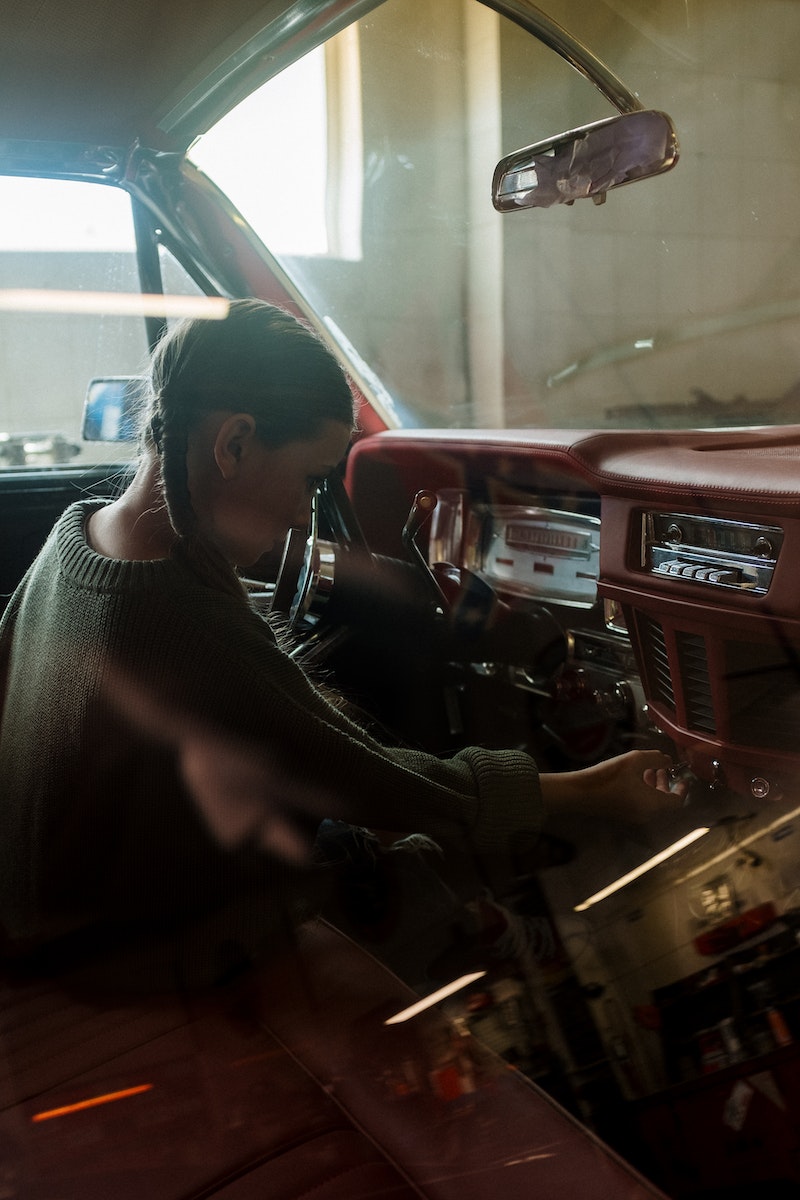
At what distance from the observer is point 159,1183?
876 millimetres

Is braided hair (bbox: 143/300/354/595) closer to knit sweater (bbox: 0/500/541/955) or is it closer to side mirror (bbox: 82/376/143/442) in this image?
knit sweater (bbox: 0/500/541/955)

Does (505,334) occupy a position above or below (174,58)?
below

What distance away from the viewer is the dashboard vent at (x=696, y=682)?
1.51 metres

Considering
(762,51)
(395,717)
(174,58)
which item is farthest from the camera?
(395,717)

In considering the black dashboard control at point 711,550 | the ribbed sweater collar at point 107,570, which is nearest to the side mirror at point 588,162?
the black dashboard control at point 711,550

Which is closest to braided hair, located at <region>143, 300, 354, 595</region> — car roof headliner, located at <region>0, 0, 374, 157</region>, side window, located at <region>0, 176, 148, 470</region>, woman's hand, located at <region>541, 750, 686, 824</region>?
woman's hand, located at <region>541, 750, 686, 824</region>

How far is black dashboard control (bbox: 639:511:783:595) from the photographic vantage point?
1.33 metres

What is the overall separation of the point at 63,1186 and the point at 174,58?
5.83ft

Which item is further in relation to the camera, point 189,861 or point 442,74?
point 442,74

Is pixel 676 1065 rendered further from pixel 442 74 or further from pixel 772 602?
pixel 442 74

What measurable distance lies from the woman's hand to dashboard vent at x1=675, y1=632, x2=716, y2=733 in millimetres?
77

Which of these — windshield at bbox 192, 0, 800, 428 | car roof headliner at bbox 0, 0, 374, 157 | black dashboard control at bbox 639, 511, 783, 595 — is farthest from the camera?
windshield at bbox 192, 0, 800, 428

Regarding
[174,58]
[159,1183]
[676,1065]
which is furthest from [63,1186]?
[174,58]

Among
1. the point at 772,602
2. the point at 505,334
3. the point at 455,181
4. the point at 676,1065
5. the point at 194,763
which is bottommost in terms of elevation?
the point at 676,1065
